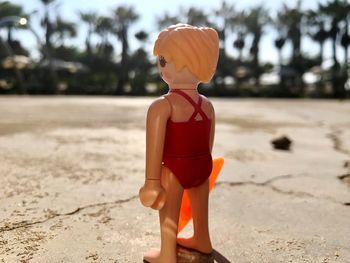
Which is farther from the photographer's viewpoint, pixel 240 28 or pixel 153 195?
pixel 240 28

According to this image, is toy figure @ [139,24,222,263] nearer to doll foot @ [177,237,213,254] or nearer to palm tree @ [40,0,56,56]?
doll foot @ [177,237,213,254]

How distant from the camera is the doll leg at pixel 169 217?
5.35 ft

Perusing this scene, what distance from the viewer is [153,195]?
1.58 metres

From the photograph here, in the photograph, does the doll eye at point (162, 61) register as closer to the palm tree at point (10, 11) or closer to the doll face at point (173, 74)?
the doll face at point (173, 74)

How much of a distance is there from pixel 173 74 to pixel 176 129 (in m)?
0.23

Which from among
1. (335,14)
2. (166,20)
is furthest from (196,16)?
(335,14)

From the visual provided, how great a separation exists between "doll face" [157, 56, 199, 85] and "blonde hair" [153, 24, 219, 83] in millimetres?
18

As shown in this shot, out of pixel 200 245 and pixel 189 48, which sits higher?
pixel 189 48

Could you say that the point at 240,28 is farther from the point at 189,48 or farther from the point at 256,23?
the point at 189,48

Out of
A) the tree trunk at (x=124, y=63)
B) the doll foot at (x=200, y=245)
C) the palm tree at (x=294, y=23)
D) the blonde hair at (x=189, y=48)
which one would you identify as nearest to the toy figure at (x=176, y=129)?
the blonde hair at (x=189, y=48)

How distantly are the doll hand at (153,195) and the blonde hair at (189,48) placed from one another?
0.48m

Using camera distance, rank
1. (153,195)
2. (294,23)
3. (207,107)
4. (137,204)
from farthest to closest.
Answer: (294,23), (137,204), (207,107), (153,195)

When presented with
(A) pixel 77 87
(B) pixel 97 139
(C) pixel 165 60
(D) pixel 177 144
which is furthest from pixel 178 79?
(A) pixel 77 87

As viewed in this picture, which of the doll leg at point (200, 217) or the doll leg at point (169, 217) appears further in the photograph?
the doll leg at point (200, 217)
